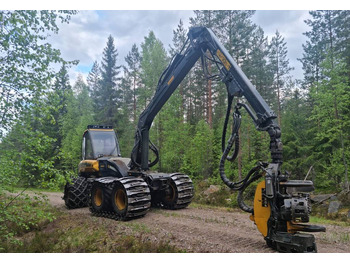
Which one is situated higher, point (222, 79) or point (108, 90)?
point (108, 90)

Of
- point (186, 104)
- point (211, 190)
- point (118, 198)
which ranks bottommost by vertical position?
point (211, 190)

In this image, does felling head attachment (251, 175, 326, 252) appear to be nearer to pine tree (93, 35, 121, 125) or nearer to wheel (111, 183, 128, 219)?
wheel (111, 183, 128, 219)

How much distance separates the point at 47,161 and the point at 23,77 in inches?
65.3

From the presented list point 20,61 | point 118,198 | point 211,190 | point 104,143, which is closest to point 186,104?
point 211,190

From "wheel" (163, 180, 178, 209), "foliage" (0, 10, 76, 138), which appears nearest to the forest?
"foliage" (0, 10, 76, 138)

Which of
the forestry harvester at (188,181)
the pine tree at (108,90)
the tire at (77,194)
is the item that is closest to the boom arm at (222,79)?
the forestry harvester at (188,181)

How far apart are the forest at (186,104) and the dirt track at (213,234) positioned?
249 centimetres

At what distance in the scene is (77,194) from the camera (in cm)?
1083

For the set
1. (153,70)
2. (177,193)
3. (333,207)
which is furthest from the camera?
(153,70)

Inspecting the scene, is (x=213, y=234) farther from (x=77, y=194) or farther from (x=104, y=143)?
(x=77, y=194)

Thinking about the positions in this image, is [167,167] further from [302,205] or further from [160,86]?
[302,205]

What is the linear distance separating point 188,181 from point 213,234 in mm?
3622

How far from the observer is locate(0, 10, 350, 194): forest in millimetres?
5301

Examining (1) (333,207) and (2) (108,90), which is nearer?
(1) (333,207)
